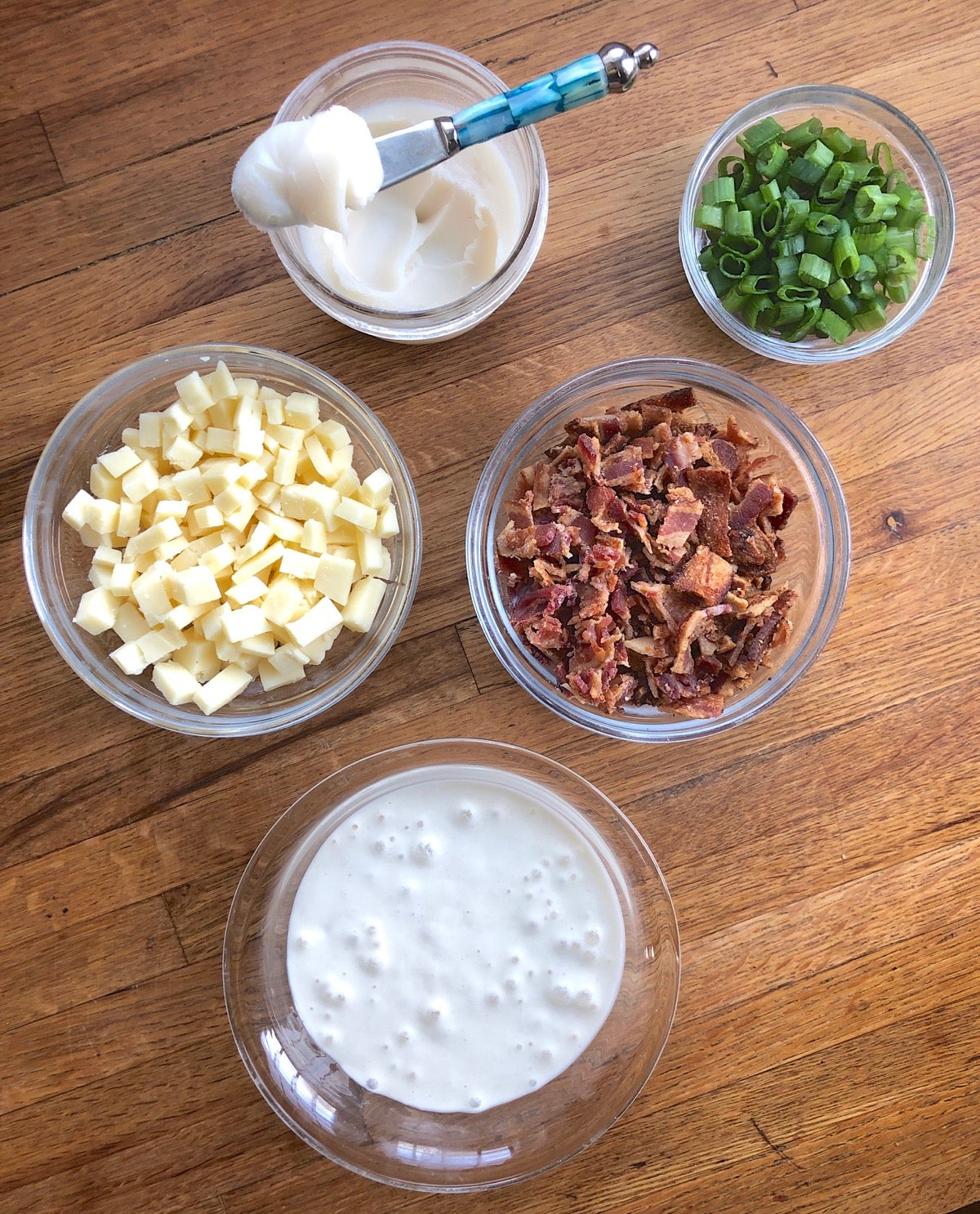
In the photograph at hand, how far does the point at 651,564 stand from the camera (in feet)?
4.49

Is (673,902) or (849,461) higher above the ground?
(849,461)

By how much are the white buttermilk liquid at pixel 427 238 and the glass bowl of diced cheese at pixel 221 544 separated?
0.53 feet

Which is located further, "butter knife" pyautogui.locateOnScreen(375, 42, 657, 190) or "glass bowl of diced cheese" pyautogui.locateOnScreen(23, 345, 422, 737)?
"glass bowl of diced cheese" pyautogui.locateOnScreen(23, 345, 422, 737)

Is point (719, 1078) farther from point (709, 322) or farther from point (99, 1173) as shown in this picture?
point (709, 322)

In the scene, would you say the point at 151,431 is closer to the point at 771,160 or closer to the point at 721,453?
the point at 721,453

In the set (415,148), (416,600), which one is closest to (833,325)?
(415,148)

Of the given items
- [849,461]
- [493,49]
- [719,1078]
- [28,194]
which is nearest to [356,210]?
[493,49]

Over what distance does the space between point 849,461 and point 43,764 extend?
4.76 ft

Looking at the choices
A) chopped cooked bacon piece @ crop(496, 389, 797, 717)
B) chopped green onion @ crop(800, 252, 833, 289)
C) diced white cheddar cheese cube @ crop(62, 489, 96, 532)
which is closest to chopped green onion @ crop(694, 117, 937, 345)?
chopped green onion @ crop(800, 252, 833, 289)

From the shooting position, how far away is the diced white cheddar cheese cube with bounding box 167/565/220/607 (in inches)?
51.8

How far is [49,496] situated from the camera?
1.46 m

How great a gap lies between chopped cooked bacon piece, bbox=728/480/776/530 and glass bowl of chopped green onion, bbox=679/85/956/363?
0.27 meters

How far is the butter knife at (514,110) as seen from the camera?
1.22 m

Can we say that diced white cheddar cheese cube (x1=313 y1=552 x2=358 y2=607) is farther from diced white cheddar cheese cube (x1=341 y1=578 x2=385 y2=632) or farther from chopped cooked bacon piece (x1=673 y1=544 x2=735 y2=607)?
chopped cooked bacon piece (x1=673 y1=544 x2=735 y2=607)
